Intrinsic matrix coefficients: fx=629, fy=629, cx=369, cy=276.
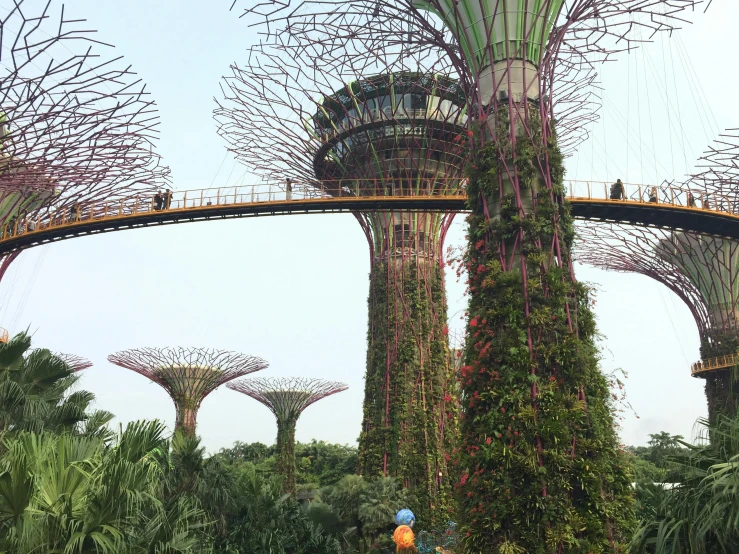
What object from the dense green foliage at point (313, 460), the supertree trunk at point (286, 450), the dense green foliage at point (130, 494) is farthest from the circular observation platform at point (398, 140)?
the dense green foliage at point (313, 460)

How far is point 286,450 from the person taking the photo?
→ 4228 cm

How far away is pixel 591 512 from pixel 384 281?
1884 cm

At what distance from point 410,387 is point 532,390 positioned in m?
16.3

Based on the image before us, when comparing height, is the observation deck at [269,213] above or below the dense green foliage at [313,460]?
above

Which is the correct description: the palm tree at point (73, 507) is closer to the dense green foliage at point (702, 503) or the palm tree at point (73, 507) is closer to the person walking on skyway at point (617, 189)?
the dense green foliage at point (702, 503)

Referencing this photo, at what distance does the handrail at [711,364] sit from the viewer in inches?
1200

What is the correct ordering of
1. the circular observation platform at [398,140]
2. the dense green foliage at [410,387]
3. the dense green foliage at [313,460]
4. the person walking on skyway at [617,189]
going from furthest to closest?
the dense green foliage at [313,460]
the circular observation platform at [398,140]
the dense green foliage at [410,387]
the person walking on skyway at [617,189]

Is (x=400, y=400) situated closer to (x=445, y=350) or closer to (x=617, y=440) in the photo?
(x=445, y=350)

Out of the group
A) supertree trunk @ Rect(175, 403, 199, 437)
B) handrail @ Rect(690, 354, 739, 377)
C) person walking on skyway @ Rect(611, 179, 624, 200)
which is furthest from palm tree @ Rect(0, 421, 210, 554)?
supertree trunk @ Rect(175, 403, 199, 437)

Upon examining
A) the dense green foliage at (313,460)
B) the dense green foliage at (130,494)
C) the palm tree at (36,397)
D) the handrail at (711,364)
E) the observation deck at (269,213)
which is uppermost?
the observation deck at (269,213)

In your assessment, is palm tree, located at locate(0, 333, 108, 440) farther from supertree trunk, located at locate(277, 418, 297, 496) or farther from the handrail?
supertree trunk, located at locate(277, 418, 297, 496)

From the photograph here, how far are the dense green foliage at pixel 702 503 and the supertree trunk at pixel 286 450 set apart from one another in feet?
120

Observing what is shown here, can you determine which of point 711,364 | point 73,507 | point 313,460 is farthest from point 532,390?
point 313,460

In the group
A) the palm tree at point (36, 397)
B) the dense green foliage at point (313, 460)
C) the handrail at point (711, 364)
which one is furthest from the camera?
the dense green foliage at point (313, 460)
